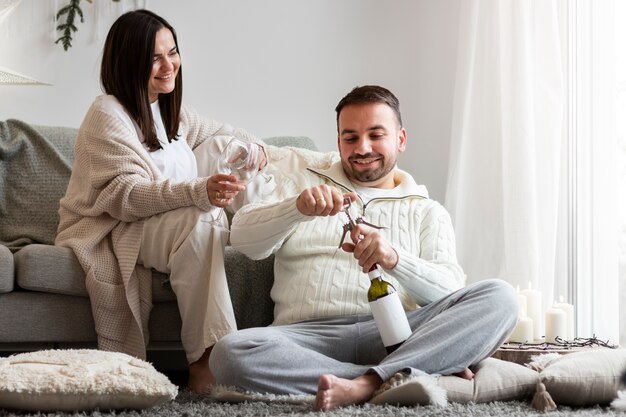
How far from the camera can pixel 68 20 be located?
3506 mm

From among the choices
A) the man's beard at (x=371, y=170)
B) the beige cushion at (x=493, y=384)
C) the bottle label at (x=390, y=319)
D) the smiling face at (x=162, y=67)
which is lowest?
the beige cushion at (x=493, y=384)

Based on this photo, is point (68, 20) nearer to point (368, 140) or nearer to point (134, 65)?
point (134, 65)

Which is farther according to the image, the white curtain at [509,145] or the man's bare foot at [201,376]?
the white curtain at [509,145]

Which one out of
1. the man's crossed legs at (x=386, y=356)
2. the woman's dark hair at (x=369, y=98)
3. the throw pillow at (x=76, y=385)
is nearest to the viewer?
the throw pillow at (x=76, y=385)

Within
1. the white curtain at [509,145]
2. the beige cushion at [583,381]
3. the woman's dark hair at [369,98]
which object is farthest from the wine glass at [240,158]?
the white curtain at [509,145]

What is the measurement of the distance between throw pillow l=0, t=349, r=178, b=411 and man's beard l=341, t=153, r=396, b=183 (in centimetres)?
77

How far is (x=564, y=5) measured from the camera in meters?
3.05

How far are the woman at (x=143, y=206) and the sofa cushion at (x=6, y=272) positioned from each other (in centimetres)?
16

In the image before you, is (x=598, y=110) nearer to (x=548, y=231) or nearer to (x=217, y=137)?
(x=548, y=231)

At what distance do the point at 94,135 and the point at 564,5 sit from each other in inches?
65.1

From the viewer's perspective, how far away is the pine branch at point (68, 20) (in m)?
3.49

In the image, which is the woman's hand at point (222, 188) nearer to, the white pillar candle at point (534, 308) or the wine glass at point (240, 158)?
the wine glass at point (240, 158)

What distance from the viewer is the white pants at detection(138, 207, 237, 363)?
2.24 meters

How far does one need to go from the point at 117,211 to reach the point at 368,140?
699 millimetres
